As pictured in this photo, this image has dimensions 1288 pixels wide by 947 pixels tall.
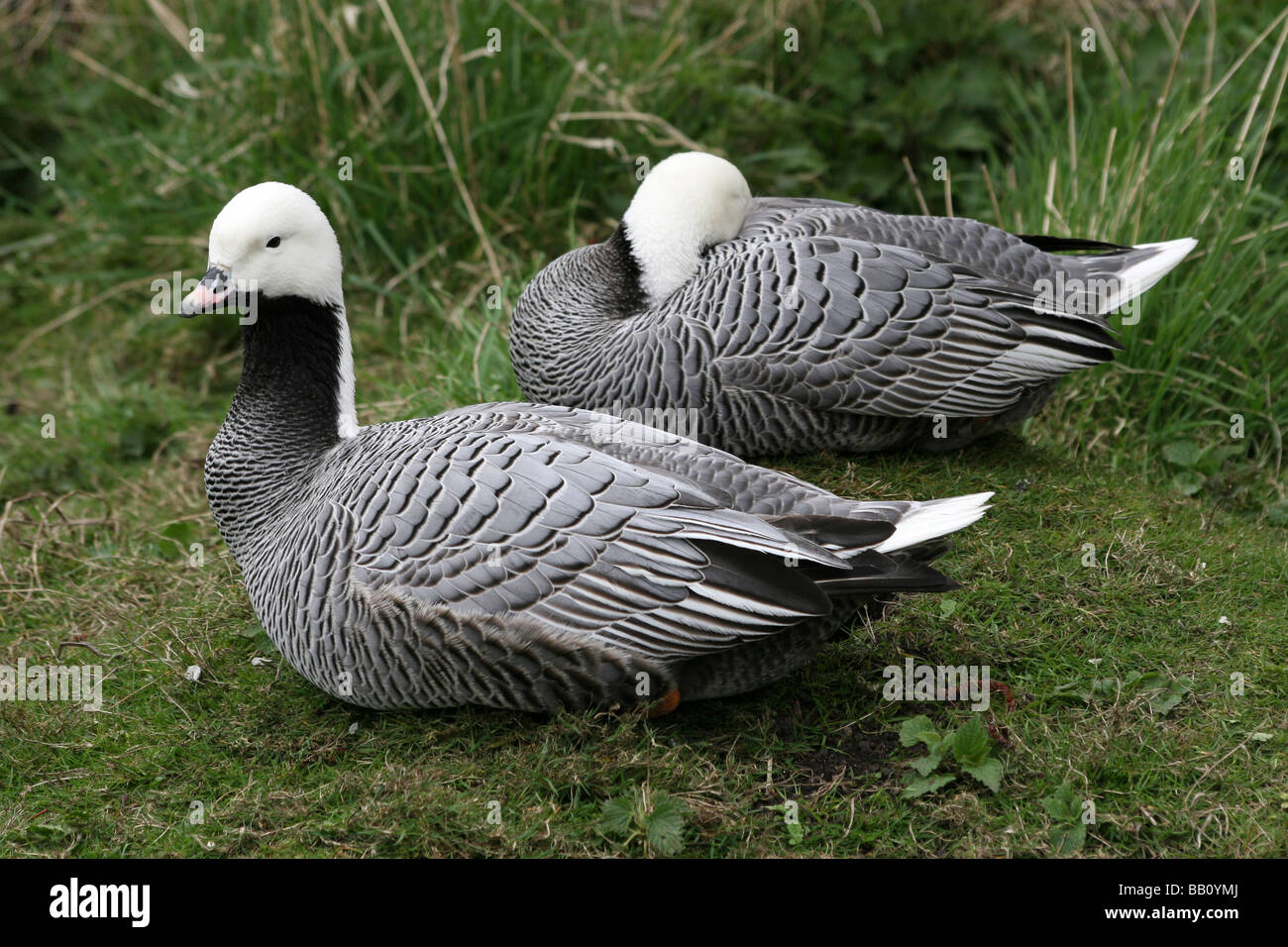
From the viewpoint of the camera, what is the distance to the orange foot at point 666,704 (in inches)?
131

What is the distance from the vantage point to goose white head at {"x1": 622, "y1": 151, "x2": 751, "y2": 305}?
15.4ft

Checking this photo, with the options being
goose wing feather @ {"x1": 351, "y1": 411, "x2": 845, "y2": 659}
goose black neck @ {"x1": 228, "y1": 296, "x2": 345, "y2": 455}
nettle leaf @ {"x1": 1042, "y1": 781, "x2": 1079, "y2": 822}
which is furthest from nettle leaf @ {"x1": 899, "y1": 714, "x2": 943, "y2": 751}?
goose black neck @ {"x1": 228, "y1": 296, "x2": 345, "y2": 455}

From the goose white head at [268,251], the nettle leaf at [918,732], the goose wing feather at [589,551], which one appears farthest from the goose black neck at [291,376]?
the nettle leaf at [918,732]

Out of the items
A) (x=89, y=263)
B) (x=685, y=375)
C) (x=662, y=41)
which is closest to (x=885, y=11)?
(x=662, y=41)

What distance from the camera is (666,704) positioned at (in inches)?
132

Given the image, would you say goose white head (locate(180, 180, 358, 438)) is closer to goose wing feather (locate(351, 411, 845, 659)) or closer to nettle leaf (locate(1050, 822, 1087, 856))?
goose wing feather (locate(351, 411, 845, 659))

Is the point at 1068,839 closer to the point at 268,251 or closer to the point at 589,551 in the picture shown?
the point at 589,551

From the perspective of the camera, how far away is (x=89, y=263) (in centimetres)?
698

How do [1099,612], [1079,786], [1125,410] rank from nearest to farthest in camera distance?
[1079,786], [1099,612], [1125,410]

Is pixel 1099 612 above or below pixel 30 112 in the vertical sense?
below

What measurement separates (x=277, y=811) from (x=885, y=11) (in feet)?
17.1

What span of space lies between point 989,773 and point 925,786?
0.52ft

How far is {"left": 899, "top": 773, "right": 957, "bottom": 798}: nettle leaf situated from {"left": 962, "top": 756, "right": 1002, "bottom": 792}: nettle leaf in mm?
51

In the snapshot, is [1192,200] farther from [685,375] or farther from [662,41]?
[662,41]
